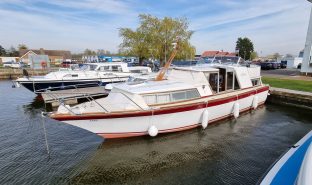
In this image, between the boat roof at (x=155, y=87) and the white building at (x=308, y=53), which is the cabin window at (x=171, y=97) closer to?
the boat roof at (x=155, y=87)

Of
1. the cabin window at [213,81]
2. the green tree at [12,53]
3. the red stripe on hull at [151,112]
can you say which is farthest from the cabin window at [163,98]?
the green tree at [12,53]

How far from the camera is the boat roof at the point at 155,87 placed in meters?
9.50

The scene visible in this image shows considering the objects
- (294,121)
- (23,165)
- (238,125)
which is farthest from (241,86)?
(23,165)

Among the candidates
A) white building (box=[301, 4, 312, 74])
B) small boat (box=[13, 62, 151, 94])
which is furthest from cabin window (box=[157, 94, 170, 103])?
white building (box=[301, 4, 312, 74])

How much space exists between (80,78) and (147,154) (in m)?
11.4

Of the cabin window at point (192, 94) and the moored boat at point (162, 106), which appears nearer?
the moored boat at point (162, 106)

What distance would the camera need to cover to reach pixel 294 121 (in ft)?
40.7

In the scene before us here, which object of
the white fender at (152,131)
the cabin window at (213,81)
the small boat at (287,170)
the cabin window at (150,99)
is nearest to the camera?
the small boat at (287,170)

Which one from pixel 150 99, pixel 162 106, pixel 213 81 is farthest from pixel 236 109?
pixel 150 99

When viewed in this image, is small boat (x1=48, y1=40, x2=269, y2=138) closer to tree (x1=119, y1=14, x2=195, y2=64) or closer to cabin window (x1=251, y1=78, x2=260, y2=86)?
cabin window (x1=251, y1=78, x2=260, y2=86)

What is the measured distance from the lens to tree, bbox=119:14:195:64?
1414 inches

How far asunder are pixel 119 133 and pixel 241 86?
7.59 m

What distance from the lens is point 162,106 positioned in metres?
9.34

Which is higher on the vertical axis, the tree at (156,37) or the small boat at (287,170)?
the tree at (156,37)
